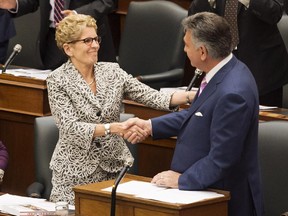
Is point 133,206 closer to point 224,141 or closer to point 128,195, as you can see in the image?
point 128,195

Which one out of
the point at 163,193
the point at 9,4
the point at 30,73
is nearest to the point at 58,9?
the point at 9,4

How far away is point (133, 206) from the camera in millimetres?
3758

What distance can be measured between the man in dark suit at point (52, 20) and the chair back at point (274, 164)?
194 centimetres

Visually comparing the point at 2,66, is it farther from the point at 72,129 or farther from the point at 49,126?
the point at 72,129

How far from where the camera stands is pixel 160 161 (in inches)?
202

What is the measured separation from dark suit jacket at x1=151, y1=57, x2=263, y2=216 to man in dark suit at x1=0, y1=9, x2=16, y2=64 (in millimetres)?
2590

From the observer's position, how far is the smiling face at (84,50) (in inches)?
176

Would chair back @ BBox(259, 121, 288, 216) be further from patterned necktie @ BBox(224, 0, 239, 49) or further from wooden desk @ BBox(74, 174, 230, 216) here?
patterned necktie @ BBox(224, 0, 239, 49)

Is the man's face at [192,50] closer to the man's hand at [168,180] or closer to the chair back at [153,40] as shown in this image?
the man's hand at [168,180]

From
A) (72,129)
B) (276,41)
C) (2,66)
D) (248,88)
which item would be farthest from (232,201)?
(2,66)

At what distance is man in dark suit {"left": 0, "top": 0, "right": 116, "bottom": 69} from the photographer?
6.09 meters

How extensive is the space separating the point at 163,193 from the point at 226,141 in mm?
322

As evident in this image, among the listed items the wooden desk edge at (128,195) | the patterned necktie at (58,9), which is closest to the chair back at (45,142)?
the wooden desk edge at (128,195)

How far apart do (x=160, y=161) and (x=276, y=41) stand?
103 cm
